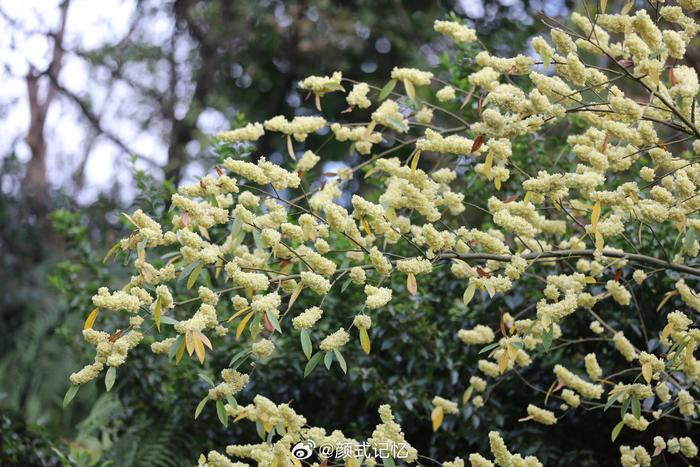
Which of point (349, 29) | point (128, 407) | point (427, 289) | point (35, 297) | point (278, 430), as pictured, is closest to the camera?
point (278, 430)

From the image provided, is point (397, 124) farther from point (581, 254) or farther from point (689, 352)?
point (689, 352)

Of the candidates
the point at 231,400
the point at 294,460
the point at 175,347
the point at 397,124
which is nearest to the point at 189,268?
the point at 175,347

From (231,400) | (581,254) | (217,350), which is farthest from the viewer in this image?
(217,350)

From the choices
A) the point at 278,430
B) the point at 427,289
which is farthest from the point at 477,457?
the point at 427,289

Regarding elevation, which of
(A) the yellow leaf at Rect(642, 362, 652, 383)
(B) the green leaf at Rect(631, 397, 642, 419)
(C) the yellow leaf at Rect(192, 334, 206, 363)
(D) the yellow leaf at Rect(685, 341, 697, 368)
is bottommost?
(B) the green leaf at Rect(631, 397, 642, 419)

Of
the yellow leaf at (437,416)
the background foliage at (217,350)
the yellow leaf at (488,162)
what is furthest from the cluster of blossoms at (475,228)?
the background foliage at (217,350)

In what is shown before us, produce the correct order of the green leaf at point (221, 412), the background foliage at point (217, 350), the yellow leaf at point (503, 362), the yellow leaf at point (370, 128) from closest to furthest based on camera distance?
the green leaf at point (221, 412) < the yellow leaf at point (503, 362) < the yellow leaf at point (370, 128) < the background foliage at point (217, 350)

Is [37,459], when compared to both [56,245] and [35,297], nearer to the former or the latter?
[35,297]

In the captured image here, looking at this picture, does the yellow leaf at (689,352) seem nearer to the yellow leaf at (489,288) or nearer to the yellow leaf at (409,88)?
the yellow leaf at (489,288)

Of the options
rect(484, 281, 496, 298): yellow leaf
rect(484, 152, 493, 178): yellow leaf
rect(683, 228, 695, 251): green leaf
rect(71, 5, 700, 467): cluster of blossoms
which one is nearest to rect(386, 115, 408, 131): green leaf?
rect(71, 5, 700, 467): cluster of blossoms

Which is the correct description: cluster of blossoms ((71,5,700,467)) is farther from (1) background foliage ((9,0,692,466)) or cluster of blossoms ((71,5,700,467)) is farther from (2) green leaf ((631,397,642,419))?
(1) background foliage ((9,0,692,466))

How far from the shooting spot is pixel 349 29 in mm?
7941

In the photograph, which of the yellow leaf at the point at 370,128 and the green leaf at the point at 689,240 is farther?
the yellow leaf at the point at 370,128

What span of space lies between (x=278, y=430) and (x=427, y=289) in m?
1.40
